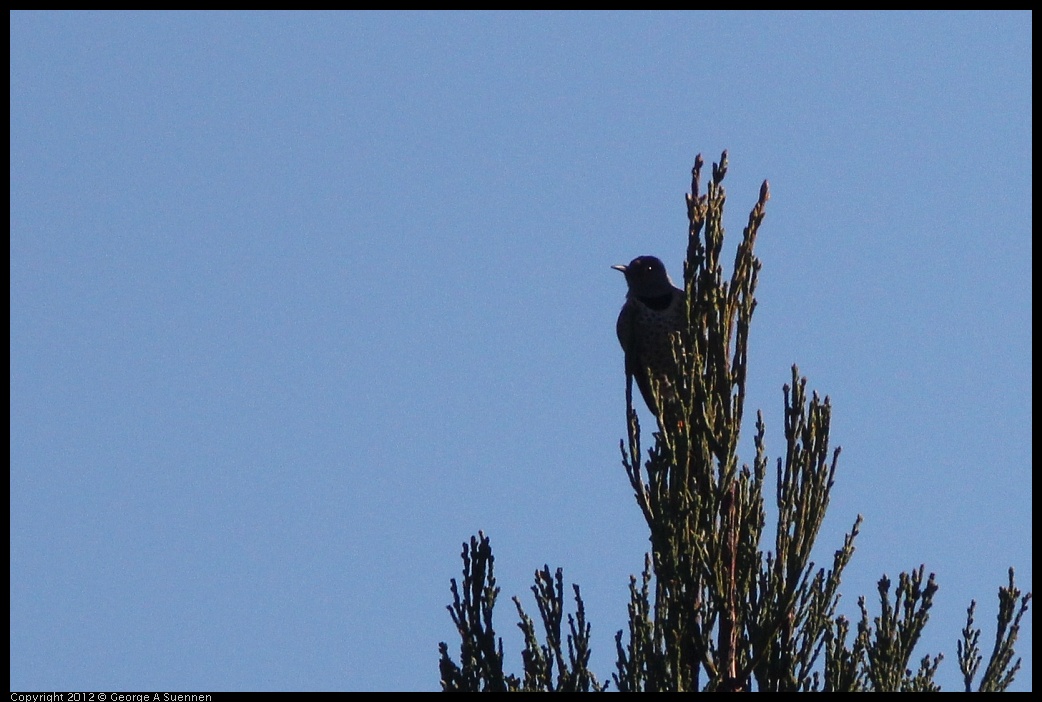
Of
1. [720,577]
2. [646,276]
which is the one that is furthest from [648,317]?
[720,577]

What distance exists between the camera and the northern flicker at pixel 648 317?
25.4 ft

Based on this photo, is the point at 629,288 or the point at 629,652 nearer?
the point at 629,652

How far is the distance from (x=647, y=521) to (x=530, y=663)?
759 millimetres

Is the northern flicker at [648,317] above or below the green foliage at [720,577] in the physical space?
above

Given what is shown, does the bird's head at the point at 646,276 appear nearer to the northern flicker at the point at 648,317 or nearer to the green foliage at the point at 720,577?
the northern flicker at the point at 648,317

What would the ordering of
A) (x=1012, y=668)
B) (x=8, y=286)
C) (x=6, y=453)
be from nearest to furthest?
(x=1012, y=668) < (x=6, y=453) < (x=8, y=286)

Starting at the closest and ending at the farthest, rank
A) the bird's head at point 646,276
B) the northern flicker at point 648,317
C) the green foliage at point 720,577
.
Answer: the green foliage at point 720,577
the northern flicker at point 648,317
the bird's head at point 646,276

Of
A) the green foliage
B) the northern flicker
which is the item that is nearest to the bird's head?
the northern flicker

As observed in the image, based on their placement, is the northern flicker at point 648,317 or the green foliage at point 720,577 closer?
the green foliage at point 720,577

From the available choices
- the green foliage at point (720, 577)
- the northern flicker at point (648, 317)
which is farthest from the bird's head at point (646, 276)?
the green foliage at point (720, 577)

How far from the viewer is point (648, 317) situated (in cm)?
789
